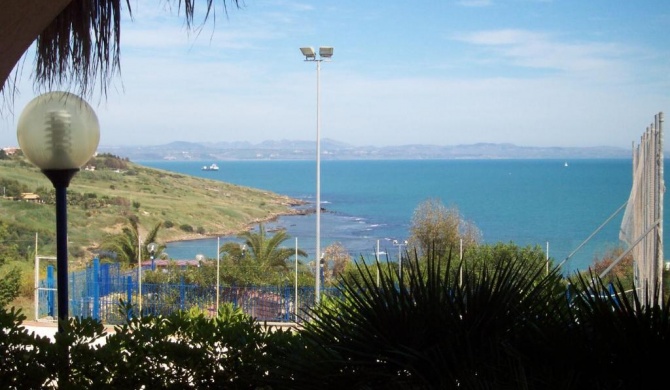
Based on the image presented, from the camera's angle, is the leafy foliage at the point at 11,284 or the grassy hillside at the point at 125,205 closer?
the leafy foliage at the point at 11,284

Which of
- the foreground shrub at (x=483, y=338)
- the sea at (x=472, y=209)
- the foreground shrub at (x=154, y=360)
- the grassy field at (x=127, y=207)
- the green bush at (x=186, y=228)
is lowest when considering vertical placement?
the sea at (x=472, y=209)

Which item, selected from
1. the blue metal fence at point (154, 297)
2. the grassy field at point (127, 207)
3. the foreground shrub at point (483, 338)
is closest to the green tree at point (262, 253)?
the blue metal fence at point (154, 297)

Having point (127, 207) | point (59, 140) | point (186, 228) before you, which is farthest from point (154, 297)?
point (186, 228)

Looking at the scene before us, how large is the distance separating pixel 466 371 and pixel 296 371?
0.62m

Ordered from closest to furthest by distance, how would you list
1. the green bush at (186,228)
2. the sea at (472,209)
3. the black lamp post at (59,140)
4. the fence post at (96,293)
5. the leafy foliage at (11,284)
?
the black lamp post at (59,140)
the fence post at (96,293)
the leafy foliage at (11,284)
the green bush at (186,228)
the sea at (472,209)

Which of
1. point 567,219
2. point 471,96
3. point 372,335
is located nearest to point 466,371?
point 372,335

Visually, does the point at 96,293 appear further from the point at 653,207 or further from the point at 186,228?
the point at 186,228

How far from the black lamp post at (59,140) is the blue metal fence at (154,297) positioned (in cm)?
1403

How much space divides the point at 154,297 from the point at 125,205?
38.3 m

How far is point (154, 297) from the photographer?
18438 millimetres

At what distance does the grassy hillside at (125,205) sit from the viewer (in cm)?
4656

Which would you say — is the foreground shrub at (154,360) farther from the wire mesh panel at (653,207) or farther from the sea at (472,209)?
the sea at (472,209)

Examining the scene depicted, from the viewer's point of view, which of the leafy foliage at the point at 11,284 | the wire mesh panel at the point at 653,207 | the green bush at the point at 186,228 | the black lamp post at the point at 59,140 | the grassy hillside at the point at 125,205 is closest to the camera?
the black lamp post at the point at 59,140

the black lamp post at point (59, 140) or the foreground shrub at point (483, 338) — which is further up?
the black lamp post at point (59, 140)
